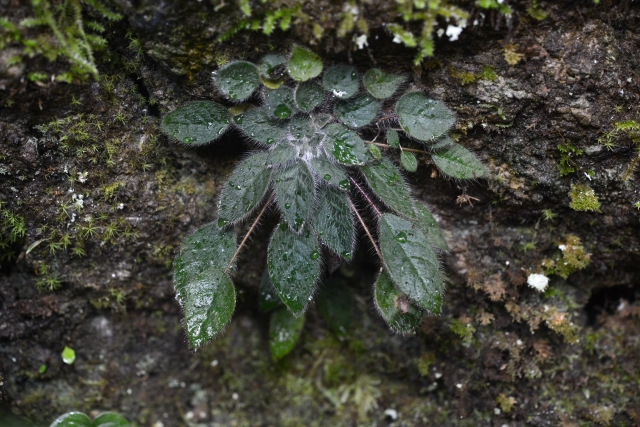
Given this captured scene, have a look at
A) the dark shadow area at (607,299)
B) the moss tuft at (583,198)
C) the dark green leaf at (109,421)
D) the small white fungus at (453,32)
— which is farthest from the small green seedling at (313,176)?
the dark shadow area at (607,299)

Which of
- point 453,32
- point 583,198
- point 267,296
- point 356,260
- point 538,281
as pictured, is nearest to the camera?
point 453,32

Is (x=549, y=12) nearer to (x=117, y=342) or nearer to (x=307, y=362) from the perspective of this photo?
(x=307, y=362)

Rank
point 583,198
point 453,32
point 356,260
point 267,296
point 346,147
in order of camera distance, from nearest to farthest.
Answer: point 453,32 → point 346,147 → point 583,198 → point 267,296 → point 356,260

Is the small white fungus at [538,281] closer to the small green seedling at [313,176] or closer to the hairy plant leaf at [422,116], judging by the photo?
the small green seedling at [313,176]

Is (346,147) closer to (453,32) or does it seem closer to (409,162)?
(409,162)

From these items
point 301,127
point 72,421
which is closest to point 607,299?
point 301,127
